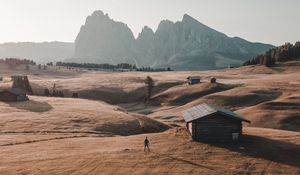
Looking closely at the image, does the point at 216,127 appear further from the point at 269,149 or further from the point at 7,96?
the point at 7,96

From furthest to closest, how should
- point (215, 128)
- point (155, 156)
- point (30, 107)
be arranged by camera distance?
point (30, 107) → point (215, 128) → point (155, 156)

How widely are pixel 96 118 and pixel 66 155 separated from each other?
3122cm

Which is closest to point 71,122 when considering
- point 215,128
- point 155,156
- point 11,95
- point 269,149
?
point 215,128

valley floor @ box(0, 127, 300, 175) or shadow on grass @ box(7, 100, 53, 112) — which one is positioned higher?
valley floor @ box(0, 127, 300, 175)

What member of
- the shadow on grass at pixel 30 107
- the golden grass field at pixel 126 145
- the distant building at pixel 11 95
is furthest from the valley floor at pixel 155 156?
the distant building at pixel 11 95

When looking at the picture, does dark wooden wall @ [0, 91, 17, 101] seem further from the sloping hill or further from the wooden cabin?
the wooden cabin

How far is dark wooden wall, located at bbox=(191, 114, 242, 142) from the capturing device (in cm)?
5084

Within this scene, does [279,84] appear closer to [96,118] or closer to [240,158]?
[96,118]

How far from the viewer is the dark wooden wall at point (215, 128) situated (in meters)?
50.8

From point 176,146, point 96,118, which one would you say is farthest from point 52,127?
point 176,146

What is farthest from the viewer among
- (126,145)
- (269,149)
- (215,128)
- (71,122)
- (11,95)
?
(11,95)

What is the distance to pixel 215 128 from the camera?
5103 cm

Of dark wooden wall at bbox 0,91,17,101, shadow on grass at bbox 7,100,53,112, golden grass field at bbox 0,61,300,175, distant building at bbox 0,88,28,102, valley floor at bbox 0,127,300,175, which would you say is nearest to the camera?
valley floor at bbox 0,127,300,175

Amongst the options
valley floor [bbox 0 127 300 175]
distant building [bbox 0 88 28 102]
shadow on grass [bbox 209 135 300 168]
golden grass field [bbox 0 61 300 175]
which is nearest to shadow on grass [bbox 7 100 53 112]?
golden grass field [bbox 0 61 300 175]
